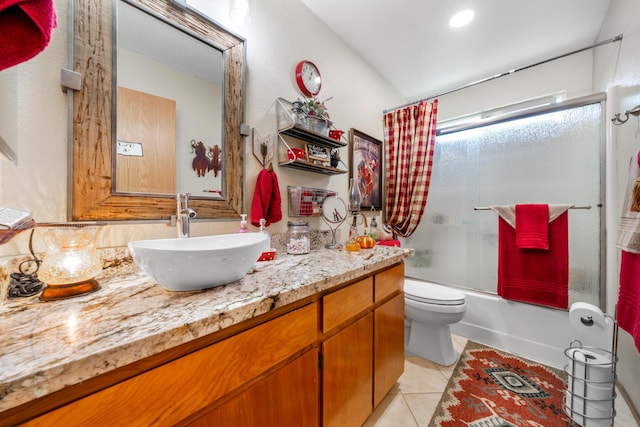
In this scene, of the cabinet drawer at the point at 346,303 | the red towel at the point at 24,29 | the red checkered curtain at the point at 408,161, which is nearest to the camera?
the red towel at the point at 24,29

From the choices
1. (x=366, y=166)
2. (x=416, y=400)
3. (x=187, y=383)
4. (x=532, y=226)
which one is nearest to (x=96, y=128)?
(x=187, y=383)

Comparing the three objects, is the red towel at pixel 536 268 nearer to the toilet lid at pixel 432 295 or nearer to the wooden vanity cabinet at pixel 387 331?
the toilet lid at pixel 432 295

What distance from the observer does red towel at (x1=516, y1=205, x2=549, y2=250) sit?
169 cm

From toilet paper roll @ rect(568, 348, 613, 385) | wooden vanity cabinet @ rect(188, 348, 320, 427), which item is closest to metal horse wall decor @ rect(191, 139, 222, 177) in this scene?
wooden vanity cabinet @ rect(188, 348, 320, 427)

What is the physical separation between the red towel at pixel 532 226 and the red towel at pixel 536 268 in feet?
0.18

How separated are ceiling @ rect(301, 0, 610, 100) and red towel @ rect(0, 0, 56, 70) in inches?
59.4

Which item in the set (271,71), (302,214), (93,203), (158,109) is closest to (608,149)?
(302,214)

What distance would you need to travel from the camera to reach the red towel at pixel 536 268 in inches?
64.7

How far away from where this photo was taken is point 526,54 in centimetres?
200

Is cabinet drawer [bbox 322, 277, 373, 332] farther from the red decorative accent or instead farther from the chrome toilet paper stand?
the red decorative accent

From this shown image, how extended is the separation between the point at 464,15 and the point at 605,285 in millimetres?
2046

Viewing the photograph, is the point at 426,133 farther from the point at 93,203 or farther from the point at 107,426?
the point at 107,426

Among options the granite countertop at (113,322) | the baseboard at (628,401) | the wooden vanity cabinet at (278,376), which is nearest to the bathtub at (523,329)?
the baseboard at (628,401)

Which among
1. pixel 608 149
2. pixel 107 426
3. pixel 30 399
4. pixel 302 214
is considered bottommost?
pixel 107 426
